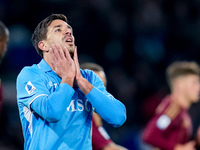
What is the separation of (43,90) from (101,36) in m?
8.16

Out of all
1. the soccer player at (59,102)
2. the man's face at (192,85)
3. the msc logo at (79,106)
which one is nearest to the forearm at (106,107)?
the soccer player at (59,102)

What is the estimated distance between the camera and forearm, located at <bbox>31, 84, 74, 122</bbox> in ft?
9.10

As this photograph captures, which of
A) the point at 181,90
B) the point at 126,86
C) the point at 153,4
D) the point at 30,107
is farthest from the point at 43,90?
the point at 153,4

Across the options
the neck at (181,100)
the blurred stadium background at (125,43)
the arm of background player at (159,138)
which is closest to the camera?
the arm of background player at (159,138)

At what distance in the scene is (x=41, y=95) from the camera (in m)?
2.88

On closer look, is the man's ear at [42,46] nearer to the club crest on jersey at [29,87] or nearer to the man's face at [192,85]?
the club crest on jersey at [29,87]

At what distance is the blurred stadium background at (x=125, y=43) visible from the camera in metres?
9.54

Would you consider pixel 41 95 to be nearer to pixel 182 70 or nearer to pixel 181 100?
pixel 181 100

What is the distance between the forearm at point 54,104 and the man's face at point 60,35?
1.39 ft

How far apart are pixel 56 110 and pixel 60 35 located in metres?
0.69

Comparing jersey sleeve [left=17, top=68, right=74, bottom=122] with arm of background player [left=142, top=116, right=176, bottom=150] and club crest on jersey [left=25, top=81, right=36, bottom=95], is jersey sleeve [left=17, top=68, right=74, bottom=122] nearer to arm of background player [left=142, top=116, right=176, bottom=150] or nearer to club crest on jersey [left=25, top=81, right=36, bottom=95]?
club crest on jersey [left=25, top=81, right=36, bottom=95]

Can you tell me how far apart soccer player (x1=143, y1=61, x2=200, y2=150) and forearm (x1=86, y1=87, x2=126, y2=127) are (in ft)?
8.65

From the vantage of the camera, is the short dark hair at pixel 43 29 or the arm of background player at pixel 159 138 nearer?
the short dark hair at pixel 43 29

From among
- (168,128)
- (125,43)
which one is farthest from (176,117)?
(125,43)
